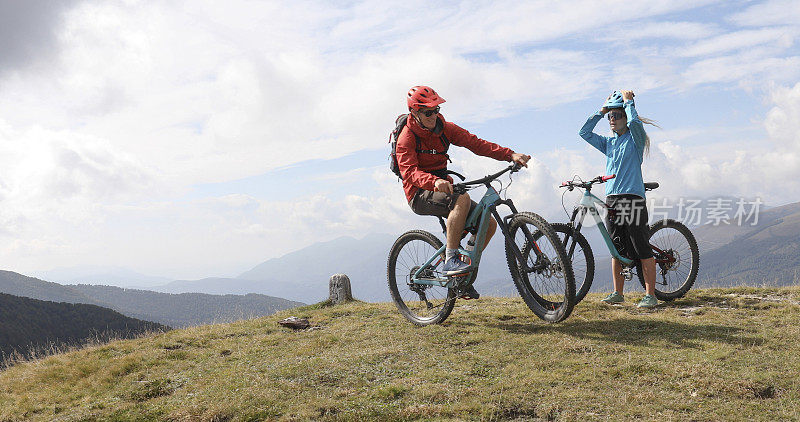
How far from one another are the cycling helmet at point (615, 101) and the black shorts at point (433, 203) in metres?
3.22

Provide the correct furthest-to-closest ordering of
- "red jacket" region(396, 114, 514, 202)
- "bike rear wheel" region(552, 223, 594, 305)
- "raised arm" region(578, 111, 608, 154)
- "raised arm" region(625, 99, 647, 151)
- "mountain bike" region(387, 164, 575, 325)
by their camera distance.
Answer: "raised arm" region(578, 111, 608, 154)
"raised arm" region(625, 99, 647, 151)
"bike rear wheel" region(552, 223, 594, 305)
"red jacket" region(396, 114, 514, 202)
"mountain bike" region(387, 164, 575, 325)

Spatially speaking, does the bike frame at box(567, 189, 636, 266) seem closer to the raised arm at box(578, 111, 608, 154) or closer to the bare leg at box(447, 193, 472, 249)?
the raised arm at box(578, 111, 608, 154)

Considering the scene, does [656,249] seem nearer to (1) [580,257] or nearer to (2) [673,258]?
(2) [673,258]

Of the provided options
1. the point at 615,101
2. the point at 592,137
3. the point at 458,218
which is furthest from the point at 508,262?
the point at 615,101

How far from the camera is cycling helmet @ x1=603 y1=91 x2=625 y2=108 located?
8.84 meters

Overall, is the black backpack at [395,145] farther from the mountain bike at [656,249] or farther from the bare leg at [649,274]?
the bare leg at [649,274]

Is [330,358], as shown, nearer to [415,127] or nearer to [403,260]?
[403,260]

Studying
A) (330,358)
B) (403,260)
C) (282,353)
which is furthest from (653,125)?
(282,353)

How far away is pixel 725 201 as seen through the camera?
1542 centimetres

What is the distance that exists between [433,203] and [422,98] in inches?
60.6

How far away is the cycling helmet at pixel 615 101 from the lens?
8836 mm

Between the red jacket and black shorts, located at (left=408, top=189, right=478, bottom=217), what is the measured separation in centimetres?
13

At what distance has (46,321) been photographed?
393ft

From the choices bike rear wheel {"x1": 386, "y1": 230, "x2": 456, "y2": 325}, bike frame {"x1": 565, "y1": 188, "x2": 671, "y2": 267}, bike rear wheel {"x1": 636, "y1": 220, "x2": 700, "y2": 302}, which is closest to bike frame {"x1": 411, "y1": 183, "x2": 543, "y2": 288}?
bike rear wheel {"x1": 386, "y1": 230, "x2": 456, "y2": 325}
